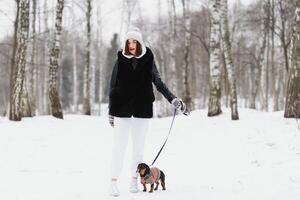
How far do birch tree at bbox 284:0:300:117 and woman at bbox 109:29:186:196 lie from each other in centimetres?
674

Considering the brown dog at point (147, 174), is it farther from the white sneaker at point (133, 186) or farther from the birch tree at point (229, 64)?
the birch tree at point (229, 64)

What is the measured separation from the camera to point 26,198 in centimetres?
552

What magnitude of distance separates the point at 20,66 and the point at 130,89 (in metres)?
8.93

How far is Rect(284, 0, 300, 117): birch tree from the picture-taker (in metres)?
11.3

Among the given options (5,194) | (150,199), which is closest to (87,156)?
(5,194)

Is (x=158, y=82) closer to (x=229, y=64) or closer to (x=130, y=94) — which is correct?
(x=130, y=94)

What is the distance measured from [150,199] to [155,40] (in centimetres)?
4160

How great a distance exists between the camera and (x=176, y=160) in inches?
349

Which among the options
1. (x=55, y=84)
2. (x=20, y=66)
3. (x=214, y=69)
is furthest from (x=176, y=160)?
(x=55, y=84)

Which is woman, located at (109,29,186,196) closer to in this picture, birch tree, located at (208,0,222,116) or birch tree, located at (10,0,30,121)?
birch tree, located at (10,0,30,121)

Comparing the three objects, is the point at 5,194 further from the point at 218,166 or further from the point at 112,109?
the point at 218,166

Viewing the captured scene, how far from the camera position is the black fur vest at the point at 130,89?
18.0 feet

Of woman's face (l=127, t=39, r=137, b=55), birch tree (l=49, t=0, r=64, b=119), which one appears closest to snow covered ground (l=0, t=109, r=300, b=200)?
birch tree (l=49, t=0, r=64, b=119)

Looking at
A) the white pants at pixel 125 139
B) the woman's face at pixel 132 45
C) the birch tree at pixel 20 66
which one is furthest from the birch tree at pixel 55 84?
the woman's face at pixel 132 45
